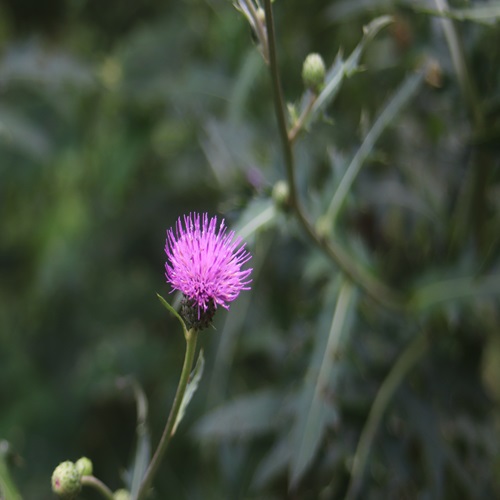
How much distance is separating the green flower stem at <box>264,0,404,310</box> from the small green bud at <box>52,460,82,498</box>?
1.30 feet

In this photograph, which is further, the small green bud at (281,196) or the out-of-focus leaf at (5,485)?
the small green bud at (281,196)

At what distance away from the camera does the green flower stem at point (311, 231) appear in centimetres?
69

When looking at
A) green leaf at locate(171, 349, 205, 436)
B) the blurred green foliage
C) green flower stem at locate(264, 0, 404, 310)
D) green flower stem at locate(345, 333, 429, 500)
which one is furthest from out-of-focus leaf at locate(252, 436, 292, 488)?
green leaf at locate(171, 349, 205, 436)

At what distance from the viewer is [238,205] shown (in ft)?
3.16

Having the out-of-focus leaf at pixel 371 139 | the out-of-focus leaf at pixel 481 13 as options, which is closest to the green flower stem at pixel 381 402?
the out-of-focus leaf at pixel 371 139

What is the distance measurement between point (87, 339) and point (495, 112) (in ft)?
4.30

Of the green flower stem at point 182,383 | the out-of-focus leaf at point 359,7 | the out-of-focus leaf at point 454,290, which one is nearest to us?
the green flower stem at point 182,383

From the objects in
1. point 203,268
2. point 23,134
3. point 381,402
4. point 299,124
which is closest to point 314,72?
point 299,124

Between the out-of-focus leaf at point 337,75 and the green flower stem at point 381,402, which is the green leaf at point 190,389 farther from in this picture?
the green flower stem at point 381,402

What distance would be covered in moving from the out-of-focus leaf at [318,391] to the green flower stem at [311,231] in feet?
0.17

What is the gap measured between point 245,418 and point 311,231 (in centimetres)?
48

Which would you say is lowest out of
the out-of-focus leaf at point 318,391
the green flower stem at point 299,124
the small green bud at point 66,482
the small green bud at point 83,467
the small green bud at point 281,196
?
the out-of-focus leaf at point 318,391

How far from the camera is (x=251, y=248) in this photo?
2.97ft

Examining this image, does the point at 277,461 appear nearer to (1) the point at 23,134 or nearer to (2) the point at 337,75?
(2) the point at 337,75
